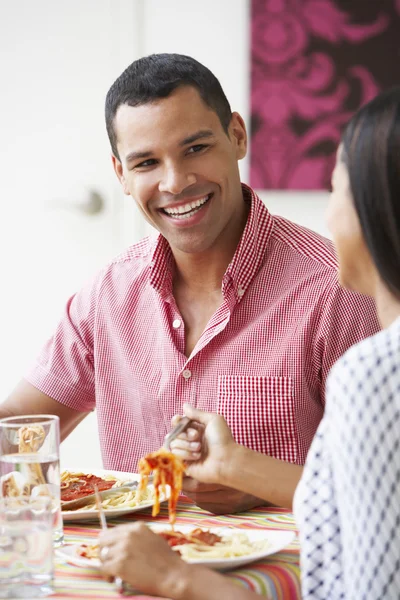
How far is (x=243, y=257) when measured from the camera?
1.92 metres

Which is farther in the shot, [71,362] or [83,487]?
[71,362]

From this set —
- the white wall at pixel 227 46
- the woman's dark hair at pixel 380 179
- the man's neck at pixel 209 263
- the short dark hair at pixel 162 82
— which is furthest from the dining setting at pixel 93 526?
the white wall at pixel 227 46

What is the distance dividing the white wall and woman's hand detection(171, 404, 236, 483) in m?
1.64

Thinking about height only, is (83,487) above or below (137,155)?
below

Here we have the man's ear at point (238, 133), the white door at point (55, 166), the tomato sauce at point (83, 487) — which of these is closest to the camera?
the tomato sauce at point (83, 487)

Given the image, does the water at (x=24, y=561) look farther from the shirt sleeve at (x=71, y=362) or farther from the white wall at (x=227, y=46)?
the white wall at (x=227, y=46)

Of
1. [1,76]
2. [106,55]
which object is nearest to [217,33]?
[106,55]

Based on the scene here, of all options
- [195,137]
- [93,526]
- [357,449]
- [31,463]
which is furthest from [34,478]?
[195,137]

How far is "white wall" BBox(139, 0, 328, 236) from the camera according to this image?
301cm

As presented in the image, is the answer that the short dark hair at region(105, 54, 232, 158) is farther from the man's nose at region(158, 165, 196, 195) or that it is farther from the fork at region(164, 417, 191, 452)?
the fork at region(164, 417, 191, 452)

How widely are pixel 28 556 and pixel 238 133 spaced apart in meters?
1.25

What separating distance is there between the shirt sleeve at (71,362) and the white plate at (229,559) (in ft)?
2.45

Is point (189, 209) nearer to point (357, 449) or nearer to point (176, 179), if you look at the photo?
point (176, 179)

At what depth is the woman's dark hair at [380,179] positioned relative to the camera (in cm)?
110
